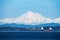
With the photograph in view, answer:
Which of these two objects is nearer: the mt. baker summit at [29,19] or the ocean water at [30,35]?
the ocean water at [30,35]

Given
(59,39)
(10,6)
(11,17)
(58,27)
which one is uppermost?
(10,6)

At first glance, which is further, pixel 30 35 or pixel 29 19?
pixel 29 19

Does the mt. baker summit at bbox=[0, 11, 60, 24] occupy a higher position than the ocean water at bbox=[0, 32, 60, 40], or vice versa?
the mt. baker summit at bbox=[0, 11, 60, 24]

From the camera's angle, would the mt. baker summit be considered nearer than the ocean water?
No

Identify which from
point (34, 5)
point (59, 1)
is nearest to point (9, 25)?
point (34, 5)

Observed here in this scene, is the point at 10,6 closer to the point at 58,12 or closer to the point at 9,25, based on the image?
the point at 9,25

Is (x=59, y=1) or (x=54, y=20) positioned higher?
(x=59, y=1)

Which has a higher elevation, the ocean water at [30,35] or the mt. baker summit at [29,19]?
the mt. baker summit at [29,19]
